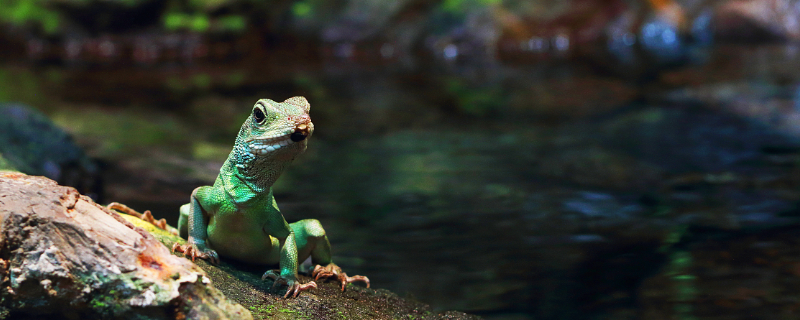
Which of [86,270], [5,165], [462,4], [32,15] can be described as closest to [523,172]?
[5,165]

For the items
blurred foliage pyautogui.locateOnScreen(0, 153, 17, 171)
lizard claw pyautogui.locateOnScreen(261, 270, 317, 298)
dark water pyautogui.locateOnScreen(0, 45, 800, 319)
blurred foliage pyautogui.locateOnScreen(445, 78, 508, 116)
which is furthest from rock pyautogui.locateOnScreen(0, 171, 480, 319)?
blurred foliage pyautogui.locateOnScreen(445, 78, 508, 116)

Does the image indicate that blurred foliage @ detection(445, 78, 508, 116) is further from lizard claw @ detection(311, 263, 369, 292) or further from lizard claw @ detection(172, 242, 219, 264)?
lizard claw @ detection(172, 242, 219, 264)

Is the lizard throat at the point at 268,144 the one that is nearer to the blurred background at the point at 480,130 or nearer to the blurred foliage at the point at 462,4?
the blurred background at the point at 480,130

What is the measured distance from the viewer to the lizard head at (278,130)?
3184mm

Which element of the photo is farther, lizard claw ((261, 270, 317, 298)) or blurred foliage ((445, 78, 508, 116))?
blurred foliage ((445, 78, 508, 116))

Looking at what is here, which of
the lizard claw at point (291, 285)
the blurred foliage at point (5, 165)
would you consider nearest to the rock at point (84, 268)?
the lizard claw at point (291, 285)

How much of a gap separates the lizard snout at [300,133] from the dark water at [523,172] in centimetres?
212

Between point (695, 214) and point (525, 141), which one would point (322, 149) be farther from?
point (695, 214)

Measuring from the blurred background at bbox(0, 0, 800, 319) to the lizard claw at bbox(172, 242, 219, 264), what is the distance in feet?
5.69

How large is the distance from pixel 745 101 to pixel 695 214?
597cm

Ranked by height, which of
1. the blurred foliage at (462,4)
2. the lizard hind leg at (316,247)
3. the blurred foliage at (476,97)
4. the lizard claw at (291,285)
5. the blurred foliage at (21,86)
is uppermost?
the blurred foliage at (462,4)

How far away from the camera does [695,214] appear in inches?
262

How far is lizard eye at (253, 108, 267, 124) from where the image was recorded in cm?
327

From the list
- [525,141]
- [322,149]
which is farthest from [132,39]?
[525,141]
